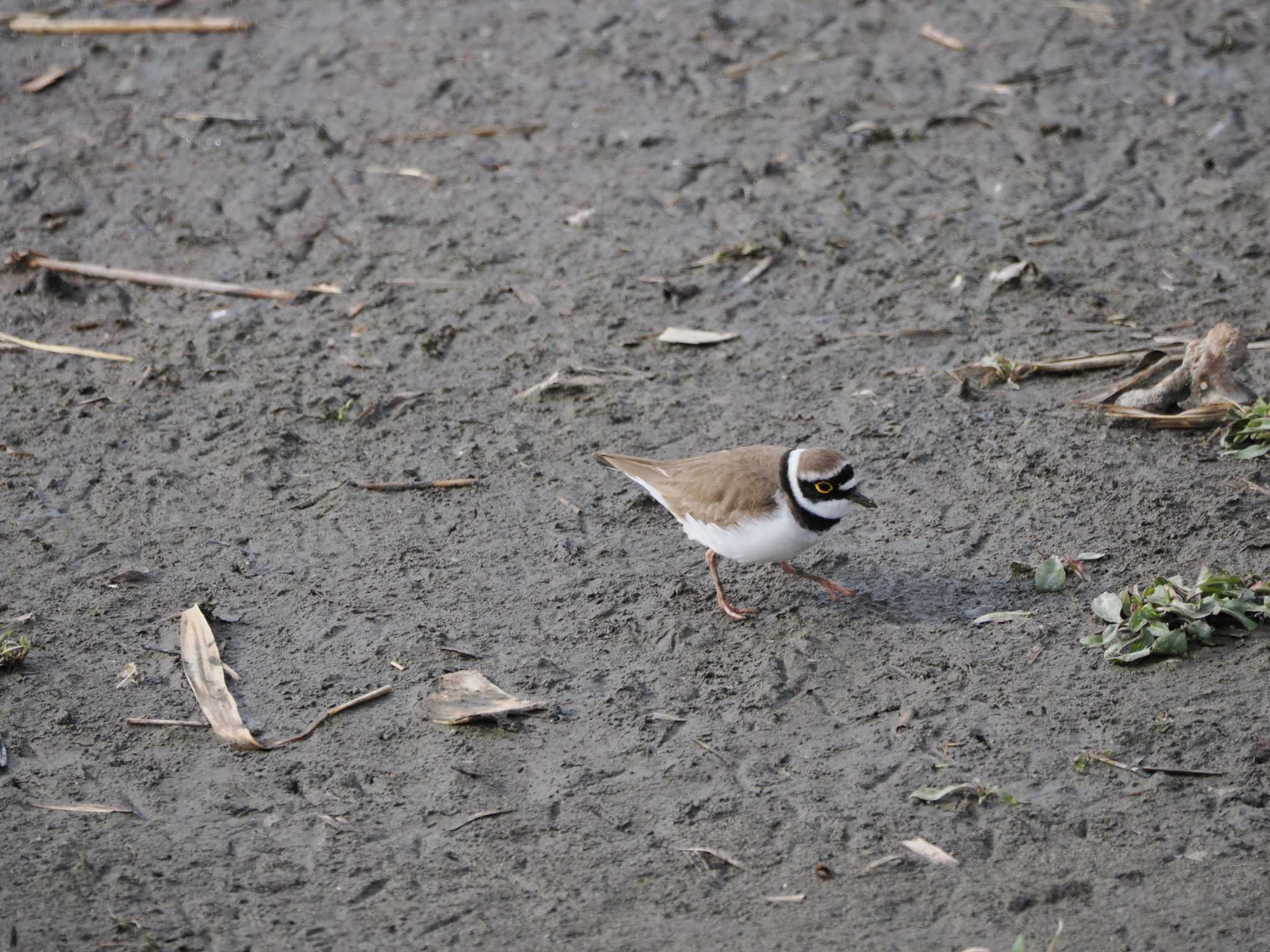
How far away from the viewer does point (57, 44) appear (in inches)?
470

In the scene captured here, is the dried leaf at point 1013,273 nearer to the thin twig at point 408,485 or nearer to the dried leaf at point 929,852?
the thin twig at point 408,485

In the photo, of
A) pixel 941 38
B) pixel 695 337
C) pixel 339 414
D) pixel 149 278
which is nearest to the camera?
pixel 339 414

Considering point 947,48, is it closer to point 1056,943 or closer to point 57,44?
point 57,44

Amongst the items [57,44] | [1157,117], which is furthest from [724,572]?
[57,44]

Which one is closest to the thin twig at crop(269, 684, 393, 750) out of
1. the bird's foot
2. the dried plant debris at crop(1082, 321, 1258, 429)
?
the bird's foot

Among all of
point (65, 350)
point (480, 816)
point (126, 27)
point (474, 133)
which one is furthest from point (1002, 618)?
point (126, 27)

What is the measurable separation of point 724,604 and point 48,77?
28.0 feet

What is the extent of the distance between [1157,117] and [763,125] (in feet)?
9.79

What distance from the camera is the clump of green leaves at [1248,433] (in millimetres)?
6789

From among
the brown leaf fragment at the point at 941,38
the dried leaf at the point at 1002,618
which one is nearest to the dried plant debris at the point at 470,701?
the dried leaf at the point at 1002,618

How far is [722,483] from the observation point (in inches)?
239

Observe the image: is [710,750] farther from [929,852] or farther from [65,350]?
[65,350]

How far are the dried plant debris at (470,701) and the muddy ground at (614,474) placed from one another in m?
0.09

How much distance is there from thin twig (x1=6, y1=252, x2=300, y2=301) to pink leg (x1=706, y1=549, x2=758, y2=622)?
12.9 feet
